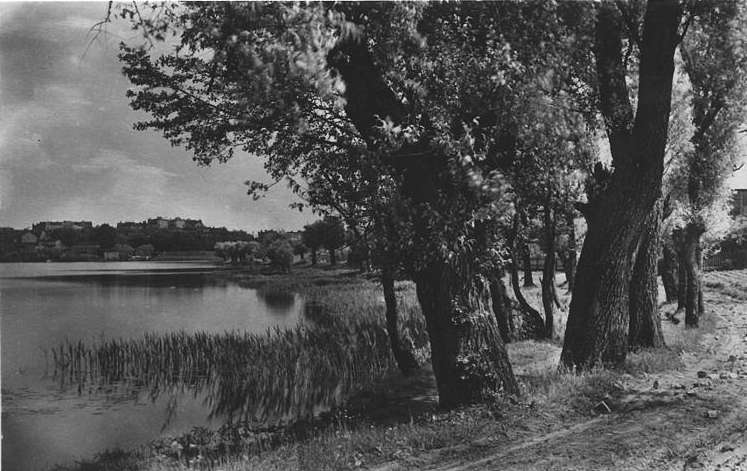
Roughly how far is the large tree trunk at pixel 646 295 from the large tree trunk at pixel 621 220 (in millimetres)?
2454

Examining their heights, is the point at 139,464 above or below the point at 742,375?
below

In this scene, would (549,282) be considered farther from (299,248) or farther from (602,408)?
(299,248)

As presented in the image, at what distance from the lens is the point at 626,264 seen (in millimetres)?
10805

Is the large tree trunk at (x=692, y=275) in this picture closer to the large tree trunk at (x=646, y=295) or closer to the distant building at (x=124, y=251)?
the large tree trunk at (x=646, y=295)

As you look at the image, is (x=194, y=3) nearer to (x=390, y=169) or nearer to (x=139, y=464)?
(x=390, y=169)

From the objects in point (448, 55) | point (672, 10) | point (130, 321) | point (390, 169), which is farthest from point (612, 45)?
point (130, 321)

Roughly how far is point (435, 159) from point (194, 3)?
400 cm

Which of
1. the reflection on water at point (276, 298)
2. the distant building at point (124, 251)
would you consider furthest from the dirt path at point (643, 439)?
the reflection on water at point (276, 298)

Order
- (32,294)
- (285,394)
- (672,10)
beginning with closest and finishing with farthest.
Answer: (672,10), (285,394), (32,294)

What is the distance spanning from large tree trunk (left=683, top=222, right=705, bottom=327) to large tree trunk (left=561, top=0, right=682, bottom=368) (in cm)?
839

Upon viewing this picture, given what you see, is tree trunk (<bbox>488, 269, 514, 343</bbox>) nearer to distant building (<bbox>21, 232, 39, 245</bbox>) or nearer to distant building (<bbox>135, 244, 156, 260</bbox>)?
distant building (<bbox>21, 232, 39, 245</bbox>)

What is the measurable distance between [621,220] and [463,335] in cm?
412

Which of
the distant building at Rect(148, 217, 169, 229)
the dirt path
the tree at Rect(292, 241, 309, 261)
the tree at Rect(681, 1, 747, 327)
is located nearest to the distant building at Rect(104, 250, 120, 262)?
the distant building at Rect(148, 217, 169, 229)

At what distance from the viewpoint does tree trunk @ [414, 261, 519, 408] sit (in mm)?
8789
